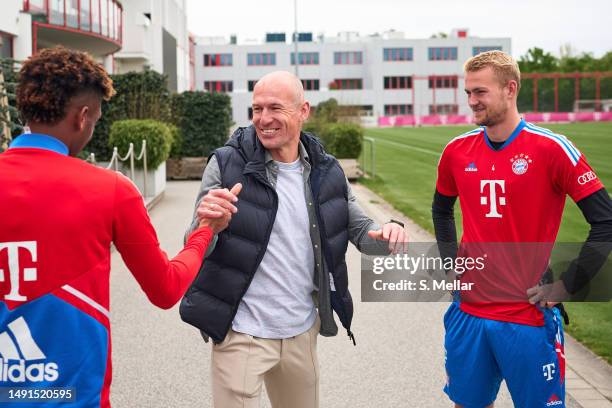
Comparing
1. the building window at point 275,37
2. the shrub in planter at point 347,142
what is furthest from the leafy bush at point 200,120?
the building window at point 275,37

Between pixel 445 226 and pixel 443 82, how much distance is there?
98669 millimetres

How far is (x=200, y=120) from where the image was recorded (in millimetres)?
27266

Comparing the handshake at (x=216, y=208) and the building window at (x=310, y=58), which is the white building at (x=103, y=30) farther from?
the building window at (x=310, y=58)

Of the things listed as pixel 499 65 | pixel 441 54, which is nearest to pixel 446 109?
pixel 441 54

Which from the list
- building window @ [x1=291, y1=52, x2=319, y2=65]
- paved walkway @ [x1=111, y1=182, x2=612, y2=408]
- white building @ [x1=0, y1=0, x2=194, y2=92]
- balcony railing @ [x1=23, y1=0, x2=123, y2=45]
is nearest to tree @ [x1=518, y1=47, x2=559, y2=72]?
building window @ [x1=291, y1=52, x2=319, y2=65]

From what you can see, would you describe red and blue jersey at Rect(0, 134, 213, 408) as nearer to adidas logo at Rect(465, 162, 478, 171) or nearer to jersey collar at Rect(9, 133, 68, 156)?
jersey collar at Rect(9, 133, 68, 156)

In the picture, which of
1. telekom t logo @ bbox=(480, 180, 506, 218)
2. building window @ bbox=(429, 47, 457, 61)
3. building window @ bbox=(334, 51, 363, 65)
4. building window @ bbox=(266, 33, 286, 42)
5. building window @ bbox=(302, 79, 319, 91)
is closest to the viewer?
telekom t logo @ bbox=(480, 180, 506, 218)

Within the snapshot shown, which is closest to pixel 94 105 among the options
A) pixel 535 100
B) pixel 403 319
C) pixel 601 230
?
pixel 601 230

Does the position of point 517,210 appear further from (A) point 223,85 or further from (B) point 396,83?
(A) point 223,85

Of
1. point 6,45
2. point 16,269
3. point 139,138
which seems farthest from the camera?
point 139,138

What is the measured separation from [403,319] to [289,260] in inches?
181

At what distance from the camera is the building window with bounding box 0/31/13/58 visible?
17.8 meters

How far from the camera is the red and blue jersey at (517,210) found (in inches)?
147

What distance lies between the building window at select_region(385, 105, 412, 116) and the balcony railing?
237 feet
